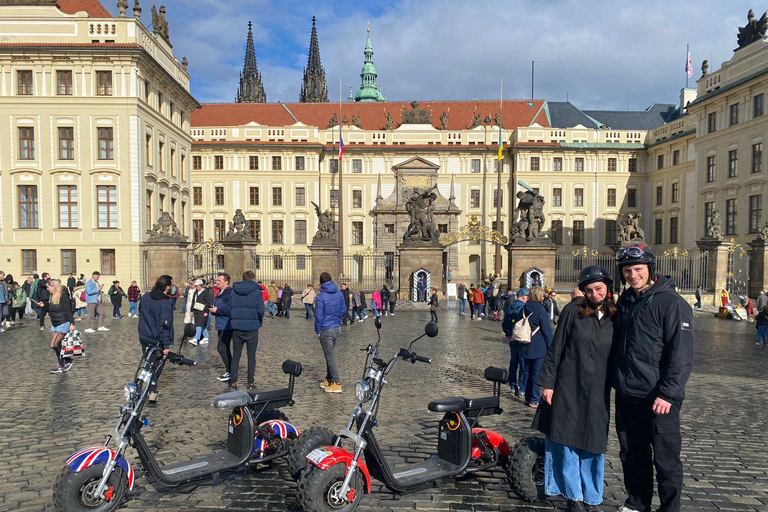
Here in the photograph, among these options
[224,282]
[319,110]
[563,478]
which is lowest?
[563,478]

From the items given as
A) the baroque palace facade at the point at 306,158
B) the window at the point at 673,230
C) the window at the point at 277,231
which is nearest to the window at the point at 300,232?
the baroque palace facade at the point at 306,158

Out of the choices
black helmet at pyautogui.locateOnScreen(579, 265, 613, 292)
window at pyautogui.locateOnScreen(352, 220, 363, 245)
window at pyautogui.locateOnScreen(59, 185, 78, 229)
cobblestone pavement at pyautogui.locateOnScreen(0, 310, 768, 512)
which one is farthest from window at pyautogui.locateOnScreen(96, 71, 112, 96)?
black helmet at pyautogui.locateOnScreen(579, 265, 613, 292)

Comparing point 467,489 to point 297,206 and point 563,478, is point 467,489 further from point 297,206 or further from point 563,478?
point 297,206

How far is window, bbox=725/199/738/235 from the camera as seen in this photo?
33688 mm

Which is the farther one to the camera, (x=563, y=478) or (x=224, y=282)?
(x=224, y=282)

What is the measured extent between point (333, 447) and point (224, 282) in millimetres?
5619

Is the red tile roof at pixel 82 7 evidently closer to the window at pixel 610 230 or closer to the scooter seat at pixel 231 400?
the scooter seat at pixel 231 400

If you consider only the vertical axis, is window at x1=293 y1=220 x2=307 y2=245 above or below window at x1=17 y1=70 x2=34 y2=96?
below

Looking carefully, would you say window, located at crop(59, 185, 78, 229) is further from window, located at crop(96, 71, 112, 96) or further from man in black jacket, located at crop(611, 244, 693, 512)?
man in black jacket, located at crop(611, 244, 693, 512)

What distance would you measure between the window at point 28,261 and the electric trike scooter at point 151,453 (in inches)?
1224

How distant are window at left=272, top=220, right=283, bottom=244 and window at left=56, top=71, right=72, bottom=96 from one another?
826 inches

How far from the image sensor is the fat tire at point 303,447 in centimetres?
448

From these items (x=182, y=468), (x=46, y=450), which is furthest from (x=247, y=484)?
(x=46, y=450)

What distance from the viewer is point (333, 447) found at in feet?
13.1
